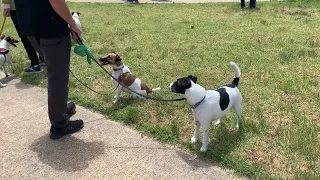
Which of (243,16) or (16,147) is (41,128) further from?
(243,16)

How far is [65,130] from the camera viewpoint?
13.0ft

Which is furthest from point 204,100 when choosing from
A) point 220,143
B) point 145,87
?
point 145,87

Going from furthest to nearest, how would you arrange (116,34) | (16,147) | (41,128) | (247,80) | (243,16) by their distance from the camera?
(243,16)
(116,34)
(247,80)
(41,128)
(16,147)

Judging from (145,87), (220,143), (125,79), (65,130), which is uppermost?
(125,79)

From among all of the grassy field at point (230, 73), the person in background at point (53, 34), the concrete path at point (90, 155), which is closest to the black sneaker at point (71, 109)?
the concrete path at point (90, 155)

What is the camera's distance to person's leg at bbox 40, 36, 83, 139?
11.4ft

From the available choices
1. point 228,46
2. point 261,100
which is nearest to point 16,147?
point 261,100

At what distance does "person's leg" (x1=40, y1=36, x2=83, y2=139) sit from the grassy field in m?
0.79

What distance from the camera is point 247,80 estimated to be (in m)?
5.49

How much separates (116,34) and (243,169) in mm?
6025

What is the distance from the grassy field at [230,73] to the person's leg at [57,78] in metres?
0.79

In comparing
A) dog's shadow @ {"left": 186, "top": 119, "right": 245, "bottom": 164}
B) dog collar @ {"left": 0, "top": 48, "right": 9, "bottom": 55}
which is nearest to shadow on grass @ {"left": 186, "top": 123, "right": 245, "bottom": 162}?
dog's shadow @ {"left": 186, "top": 119, "right": 245, "bottom": 164}

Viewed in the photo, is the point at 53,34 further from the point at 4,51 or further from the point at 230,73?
the point at 230,73

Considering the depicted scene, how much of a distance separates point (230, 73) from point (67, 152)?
314cm
